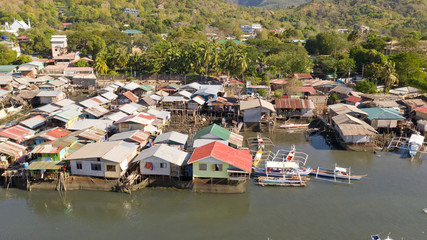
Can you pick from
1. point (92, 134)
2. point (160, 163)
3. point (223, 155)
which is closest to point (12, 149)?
point (92, 134)

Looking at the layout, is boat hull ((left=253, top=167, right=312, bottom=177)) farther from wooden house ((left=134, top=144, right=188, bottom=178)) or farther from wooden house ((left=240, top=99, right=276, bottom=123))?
wooden house ((left=240, top=99, right=276, bottom=123))

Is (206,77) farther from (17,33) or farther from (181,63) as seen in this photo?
(17,33)

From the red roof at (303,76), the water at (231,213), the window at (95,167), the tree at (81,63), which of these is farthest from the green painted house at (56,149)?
the red roof at (303,76)

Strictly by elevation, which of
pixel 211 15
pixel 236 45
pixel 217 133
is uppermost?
pixel 211 15

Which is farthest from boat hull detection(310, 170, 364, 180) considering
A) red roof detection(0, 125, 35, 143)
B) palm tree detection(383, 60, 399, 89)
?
palm tree detection(383, 60, 399, 89)

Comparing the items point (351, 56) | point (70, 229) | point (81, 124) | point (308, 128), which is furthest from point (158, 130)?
point (351, 56)

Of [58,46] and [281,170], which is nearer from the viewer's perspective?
Result: [281,170]

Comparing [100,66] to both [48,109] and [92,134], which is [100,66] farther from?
[92,134]
